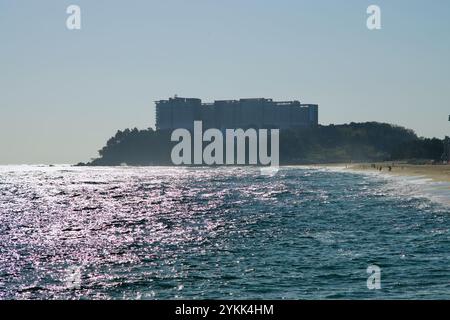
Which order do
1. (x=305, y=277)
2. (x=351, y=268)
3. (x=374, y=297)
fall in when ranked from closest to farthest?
1. (x=374, y=297)
2. (x=305, y=277)
3. (x=351, y=268)

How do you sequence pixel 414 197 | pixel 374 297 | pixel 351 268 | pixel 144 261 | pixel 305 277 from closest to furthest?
pixel 374 297 → pixel 305 277 → pixel 351 268 → pixel 144 261 → pixel 414 197

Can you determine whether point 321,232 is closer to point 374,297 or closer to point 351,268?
point 351,268

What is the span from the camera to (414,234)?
4884 centimetres

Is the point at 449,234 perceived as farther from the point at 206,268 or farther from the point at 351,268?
the point at 206,268

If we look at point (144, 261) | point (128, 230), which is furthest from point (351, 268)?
point (128, 230)

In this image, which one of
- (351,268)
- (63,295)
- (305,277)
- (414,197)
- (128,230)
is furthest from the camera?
(414,197)

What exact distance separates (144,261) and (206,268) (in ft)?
17.7

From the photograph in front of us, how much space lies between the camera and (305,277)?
32625mm

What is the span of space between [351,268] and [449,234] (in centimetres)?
1630

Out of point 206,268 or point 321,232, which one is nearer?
point 206,268
